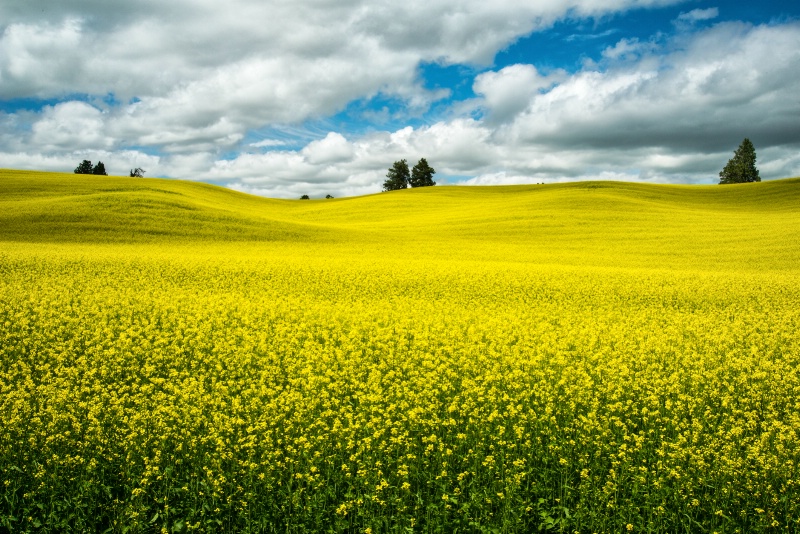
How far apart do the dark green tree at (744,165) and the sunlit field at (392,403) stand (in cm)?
9148

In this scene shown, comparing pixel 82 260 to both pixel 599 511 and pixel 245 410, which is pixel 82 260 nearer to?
pixel 245 410

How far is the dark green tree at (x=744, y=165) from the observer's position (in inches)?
3666

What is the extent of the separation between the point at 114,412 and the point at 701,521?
25.6 feet

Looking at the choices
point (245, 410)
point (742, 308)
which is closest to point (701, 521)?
point (245, 410)

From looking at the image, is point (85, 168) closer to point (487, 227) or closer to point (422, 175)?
point (422, 175)

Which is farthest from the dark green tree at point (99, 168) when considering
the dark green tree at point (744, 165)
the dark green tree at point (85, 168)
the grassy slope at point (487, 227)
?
the dark green tree at point (744, 165)

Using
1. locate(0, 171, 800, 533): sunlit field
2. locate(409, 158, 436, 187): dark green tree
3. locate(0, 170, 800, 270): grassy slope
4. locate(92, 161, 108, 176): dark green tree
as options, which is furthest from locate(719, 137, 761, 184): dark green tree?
locate(92, 161, 108, 176): dark green tree

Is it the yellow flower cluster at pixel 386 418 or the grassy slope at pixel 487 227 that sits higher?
the grassy slope at pixel 487 227

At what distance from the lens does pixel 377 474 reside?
5844 millimetres

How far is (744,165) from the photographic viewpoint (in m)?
93.8

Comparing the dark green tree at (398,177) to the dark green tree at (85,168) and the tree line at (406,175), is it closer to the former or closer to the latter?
the tree line at (406,175)

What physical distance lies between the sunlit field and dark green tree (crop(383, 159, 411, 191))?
88.0 m

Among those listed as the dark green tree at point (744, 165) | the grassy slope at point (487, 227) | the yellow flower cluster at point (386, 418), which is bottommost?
the yellow flower cluster at point (386, 418)

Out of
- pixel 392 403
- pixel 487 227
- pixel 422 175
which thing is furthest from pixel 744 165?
pixel 392 403
